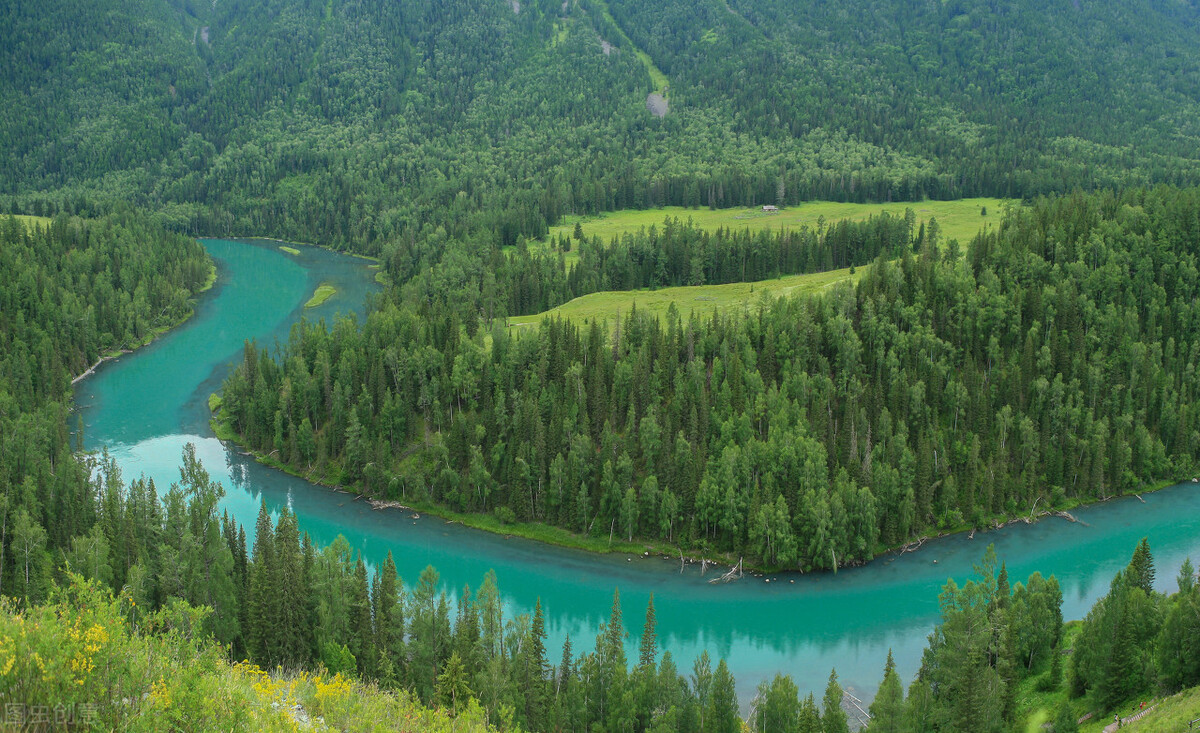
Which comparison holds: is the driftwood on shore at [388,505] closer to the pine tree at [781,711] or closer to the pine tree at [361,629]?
the pine tree at [361,629]

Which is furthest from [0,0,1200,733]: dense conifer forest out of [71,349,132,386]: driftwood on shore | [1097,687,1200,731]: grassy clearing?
[1097,687,1200,731]: grassy clearing

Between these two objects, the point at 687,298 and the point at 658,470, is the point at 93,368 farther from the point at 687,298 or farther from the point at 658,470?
the point at 658,470

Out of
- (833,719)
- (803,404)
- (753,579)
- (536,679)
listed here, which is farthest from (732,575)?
(833,719)

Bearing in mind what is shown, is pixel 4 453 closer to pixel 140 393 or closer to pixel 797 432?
pixel 140 393

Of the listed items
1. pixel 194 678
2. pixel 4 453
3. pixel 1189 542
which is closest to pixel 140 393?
pixel 4 453

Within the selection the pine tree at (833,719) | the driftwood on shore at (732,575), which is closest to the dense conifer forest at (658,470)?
the pine tree at (833,719)

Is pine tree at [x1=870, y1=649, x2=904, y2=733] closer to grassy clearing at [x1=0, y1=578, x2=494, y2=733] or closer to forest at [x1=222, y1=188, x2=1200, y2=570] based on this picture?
grassy clearing at [x1=0, y1=578, x2=494, y2=733]
